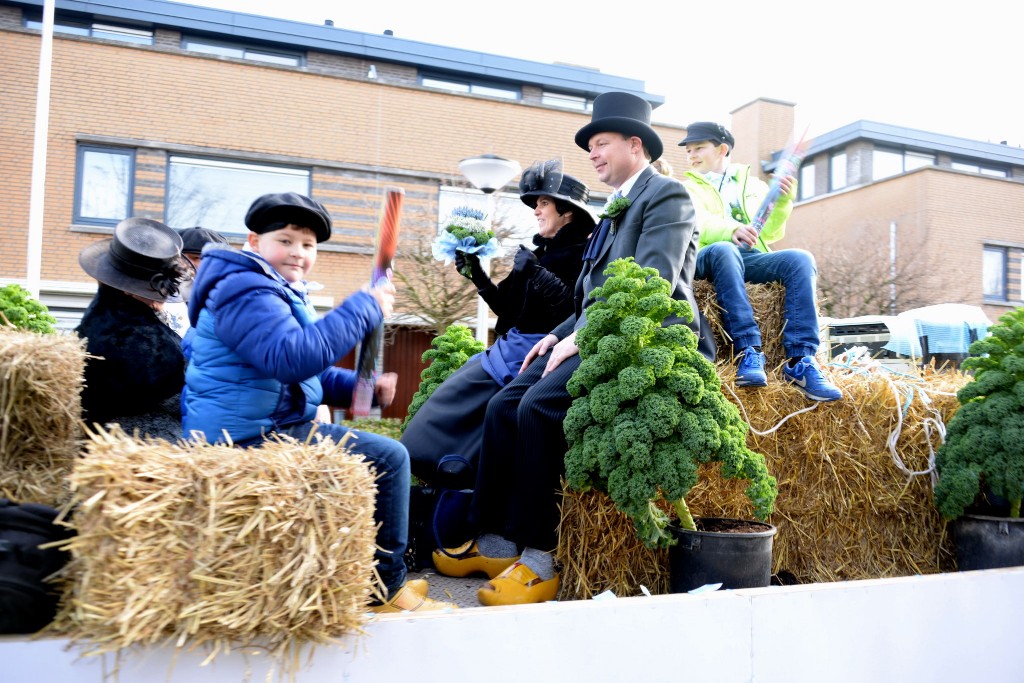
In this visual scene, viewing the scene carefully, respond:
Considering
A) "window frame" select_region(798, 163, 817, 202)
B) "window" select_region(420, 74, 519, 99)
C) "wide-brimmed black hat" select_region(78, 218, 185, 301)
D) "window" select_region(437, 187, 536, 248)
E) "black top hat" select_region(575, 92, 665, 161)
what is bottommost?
"wide-brimmed black hat" select_region(78, 218, 185, 301)

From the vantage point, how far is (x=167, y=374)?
2.51 metres

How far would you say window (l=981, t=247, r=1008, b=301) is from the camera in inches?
845

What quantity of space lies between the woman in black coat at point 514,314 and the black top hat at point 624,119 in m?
0.51

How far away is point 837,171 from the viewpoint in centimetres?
2497

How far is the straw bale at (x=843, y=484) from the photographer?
2.98 m

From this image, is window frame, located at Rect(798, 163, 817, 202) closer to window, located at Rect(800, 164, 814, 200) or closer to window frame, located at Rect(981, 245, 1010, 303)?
window, located at Rect(800, 164, 814, 200)

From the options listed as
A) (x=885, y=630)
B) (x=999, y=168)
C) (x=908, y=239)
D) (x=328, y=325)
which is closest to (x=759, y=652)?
(x=885, y=630)

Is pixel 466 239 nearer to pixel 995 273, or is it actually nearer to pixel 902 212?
pixel 902 212

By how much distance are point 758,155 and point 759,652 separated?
2428 cm

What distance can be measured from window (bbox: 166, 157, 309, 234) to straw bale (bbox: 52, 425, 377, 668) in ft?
43.0

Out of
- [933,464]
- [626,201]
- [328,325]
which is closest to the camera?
[328,325]

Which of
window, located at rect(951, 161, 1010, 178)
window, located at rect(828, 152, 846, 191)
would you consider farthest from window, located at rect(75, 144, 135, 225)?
window, located at rect(951, 161, 1010, 178)

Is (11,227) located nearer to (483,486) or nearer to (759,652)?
(483,486)

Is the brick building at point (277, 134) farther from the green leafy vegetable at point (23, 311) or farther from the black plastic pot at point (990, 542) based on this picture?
the black plastic pot at point (990, 542)
